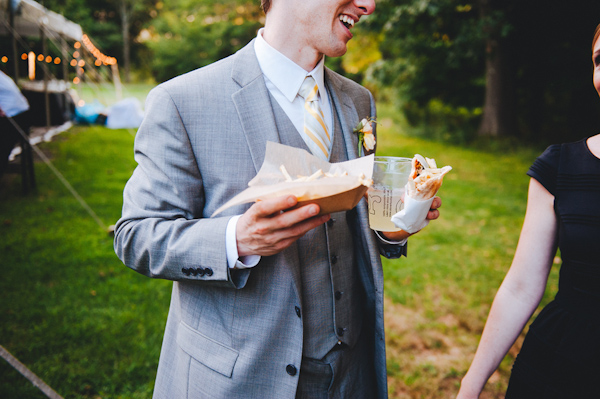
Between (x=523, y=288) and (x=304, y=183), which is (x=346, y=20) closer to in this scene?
(x=304, y=183)

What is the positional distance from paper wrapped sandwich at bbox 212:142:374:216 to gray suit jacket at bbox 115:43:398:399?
195mm

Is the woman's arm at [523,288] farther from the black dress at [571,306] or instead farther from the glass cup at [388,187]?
the glass cup at [388,187]

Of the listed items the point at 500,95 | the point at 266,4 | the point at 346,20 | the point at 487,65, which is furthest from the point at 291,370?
the point at 487,65

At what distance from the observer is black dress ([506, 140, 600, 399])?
4.44ft

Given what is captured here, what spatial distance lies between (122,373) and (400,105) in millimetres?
16886

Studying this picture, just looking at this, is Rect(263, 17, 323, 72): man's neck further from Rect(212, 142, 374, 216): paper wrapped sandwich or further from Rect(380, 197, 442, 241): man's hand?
Rect(380, 197, 442, 241): man's hand

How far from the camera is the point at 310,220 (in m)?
1.07

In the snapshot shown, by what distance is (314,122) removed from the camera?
4.94 ft

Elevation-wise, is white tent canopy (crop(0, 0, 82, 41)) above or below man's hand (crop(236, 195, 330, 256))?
above

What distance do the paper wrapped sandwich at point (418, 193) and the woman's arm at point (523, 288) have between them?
502 mm

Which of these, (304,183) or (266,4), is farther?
(266,4)

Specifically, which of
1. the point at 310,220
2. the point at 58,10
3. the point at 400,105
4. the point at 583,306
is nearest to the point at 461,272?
the point at 583,306

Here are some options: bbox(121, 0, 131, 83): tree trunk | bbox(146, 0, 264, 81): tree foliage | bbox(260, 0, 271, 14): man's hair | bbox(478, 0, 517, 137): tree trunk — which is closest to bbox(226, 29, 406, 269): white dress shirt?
bbox(260, 0, 271, 14): man's hair

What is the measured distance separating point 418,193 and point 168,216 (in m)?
0.81
